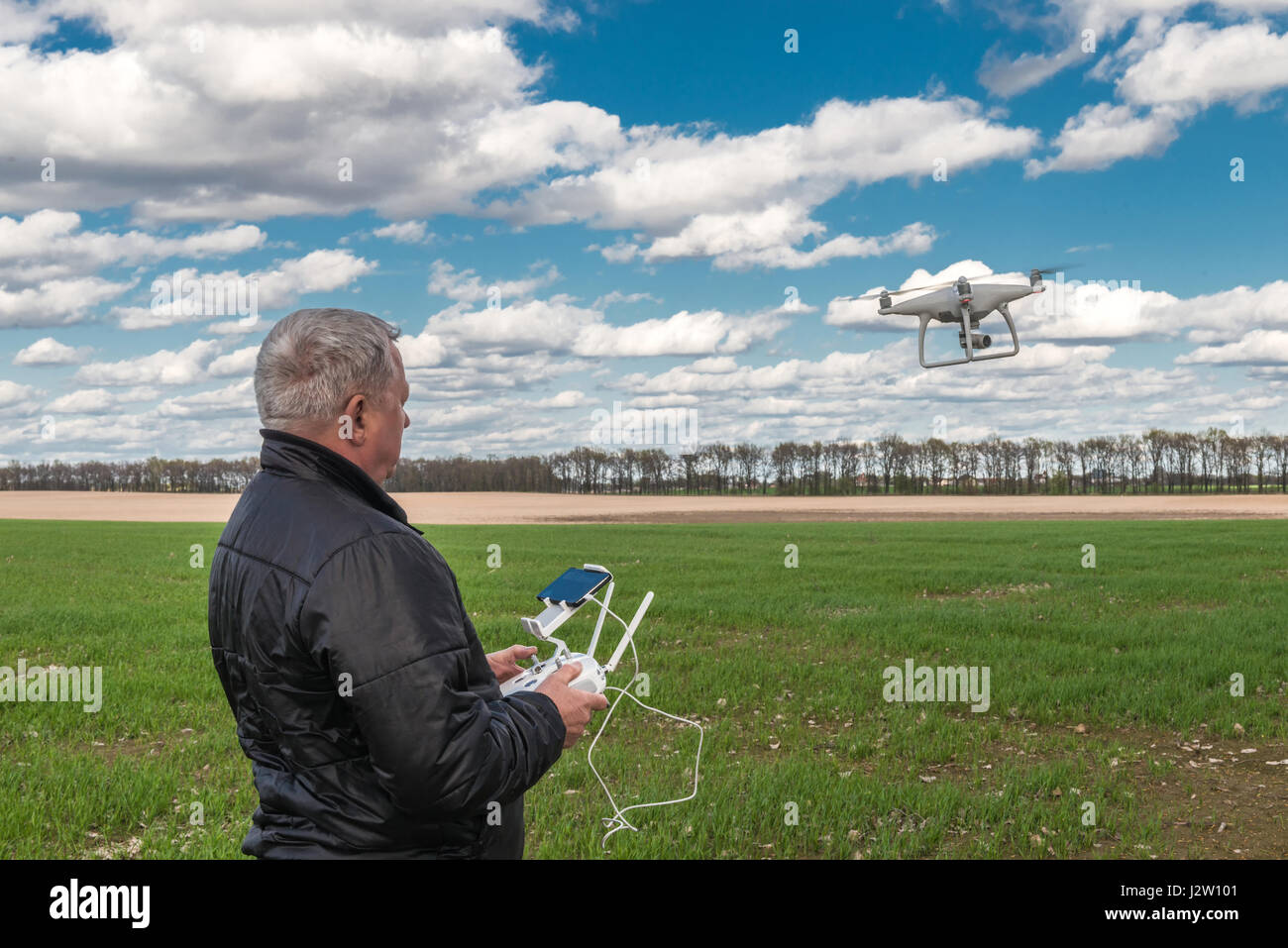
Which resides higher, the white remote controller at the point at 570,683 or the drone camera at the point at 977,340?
the drone camera at the point at 977,340

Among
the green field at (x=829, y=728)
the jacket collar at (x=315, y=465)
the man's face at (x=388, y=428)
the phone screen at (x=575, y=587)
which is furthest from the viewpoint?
the green field at (x=829, y=728)

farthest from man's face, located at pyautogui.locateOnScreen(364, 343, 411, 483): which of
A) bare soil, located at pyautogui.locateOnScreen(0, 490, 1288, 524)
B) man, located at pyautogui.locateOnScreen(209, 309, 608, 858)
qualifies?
bare soil, located at pyautogui.locateOnScreen(0, 490, 1288, 524)

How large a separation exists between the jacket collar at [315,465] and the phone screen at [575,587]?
3.09ft

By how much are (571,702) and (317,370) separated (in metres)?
1.36

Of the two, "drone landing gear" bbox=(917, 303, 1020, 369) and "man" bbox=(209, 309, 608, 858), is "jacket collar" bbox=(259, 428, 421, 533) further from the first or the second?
"drone landing gear" bbox=(917, 303, 1020, 369)

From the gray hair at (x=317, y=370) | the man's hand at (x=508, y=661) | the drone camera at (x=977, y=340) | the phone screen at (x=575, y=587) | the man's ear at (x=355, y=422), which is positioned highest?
the drone camera at (x=977, y=340)

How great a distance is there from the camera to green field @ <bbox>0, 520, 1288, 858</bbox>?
23.6 ft

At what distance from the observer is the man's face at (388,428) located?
9.73ft

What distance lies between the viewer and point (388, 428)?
118 inches

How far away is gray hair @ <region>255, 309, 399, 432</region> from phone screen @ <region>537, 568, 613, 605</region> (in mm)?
1107

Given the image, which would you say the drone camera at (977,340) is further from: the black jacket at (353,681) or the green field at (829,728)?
the black jacket at (353,681)

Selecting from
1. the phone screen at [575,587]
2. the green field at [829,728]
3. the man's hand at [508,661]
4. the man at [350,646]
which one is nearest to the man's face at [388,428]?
the man at [350,646]

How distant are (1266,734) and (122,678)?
1358cm
